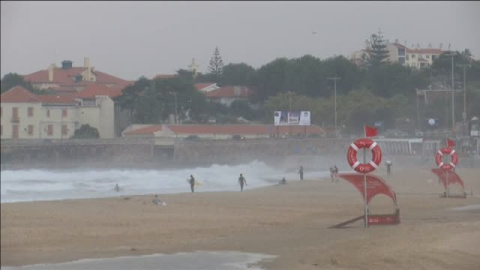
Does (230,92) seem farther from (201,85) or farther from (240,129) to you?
(240,129)

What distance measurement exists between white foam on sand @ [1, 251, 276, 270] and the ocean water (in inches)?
529

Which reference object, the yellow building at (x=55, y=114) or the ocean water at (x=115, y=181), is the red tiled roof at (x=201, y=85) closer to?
the ocean water at (x=115, y=181)

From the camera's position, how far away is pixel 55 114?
98.5 feet

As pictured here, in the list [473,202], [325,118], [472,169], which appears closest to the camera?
[473,202]

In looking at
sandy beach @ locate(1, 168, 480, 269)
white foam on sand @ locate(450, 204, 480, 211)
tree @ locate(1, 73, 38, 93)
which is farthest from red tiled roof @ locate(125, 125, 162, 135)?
tree @ locate(1, 73, 38, 93)

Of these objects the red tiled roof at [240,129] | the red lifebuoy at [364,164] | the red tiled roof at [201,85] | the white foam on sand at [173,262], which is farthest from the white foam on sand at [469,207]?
the red tiled roof at [240,129]

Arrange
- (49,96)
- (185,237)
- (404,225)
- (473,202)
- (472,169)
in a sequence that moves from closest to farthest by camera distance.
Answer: (185,237) → (404,225) → (473,202) → (49,96) → (472,169)

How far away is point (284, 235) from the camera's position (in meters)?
16.1

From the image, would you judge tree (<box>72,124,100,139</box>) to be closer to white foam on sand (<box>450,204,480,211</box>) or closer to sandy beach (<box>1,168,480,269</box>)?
sandy beach (<box>1,168,480,269</box>)

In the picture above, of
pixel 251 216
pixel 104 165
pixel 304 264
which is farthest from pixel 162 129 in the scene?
pixel 304 264

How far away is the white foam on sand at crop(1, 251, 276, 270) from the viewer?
40.1ft

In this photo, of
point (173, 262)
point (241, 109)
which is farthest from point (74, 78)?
point (173, 262)

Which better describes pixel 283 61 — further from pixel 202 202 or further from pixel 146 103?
pixel 202 202

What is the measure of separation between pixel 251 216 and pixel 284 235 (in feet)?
14.6
